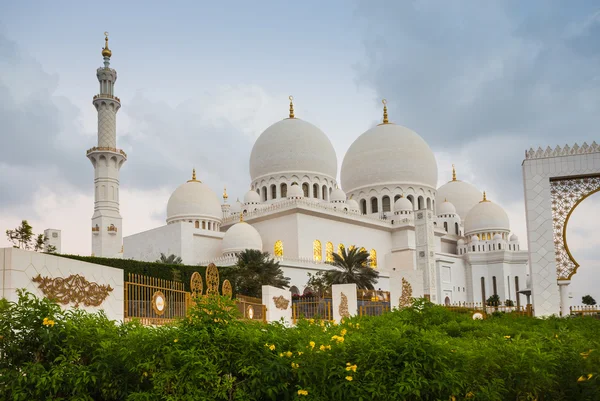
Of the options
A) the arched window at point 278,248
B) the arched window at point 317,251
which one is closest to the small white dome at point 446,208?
the arched window at point 317,251

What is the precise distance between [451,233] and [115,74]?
25.9 meters

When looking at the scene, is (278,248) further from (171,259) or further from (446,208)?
(446,208)

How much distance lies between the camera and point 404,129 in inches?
1743

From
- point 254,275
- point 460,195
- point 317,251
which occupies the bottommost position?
point 254,275

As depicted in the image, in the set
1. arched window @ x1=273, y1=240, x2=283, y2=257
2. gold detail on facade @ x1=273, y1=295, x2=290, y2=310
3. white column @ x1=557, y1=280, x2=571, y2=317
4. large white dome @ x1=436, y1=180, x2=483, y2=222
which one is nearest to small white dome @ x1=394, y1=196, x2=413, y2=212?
arched window @ x1=273, y1=240, x2=283, y2=257

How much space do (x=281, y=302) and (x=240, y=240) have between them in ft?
41.8

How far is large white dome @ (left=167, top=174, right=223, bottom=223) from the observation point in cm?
3834

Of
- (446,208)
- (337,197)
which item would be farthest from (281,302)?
(446,208)

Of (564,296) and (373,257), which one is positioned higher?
A: (373,257)

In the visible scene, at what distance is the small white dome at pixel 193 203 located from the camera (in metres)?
38.3

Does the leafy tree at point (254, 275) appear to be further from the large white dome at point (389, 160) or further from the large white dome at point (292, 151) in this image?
the large white dome at point (389, 160)

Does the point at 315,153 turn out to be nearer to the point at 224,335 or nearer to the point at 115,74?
the point at 115,74

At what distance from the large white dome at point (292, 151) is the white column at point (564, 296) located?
22.8m

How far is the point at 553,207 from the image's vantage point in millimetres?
18250
